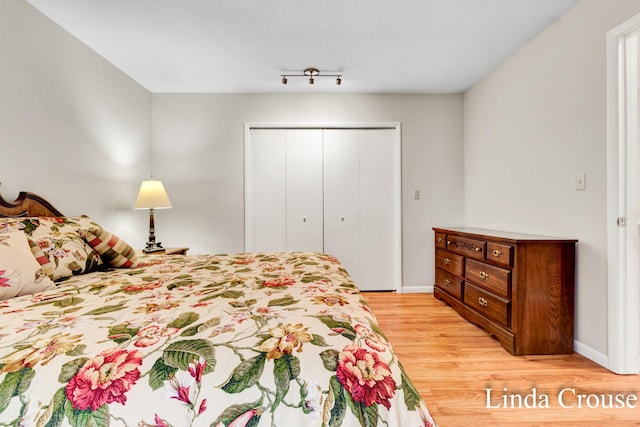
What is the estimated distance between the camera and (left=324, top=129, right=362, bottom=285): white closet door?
389 cm

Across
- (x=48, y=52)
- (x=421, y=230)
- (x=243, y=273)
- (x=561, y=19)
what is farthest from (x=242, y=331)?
(x=421, y=230)

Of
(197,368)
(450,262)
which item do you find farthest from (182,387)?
(450,262)

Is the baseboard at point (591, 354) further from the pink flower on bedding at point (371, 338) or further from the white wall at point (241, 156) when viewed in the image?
the pink flower on bedding at point (371, 338)

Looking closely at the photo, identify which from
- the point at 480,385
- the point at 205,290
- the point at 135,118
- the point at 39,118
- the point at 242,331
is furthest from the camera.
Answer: the point at 135,118

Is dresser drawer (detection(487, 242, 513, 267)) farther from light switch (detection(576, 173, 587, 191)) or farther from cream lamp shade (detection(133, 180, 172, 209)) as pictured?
cream lamp shade (detection(133, 180, 172, 209))

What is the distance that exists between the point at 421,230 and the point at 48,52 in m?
3.84

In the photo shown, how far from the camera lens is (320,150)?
12.7ft

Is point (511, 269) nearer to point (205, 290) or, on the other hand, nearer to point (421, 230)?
point (421, 230)

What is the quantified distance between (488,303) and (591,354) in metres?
0.67

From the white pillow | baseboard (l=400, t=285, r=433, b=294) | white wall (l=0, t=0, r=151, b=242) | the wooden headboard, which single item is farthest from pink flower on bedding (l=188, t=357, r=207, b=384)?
baseboard (l=400, t=285, r=433, b=294)

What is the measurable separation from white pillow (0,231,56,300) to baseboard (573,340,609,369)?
10.3 ft

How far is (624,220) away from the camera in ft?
6.38

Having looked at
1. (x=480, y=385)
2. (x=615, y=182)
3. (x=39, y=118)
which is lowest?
(x=480, y=385)

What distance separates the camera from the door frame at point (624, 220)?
6.37 ft
